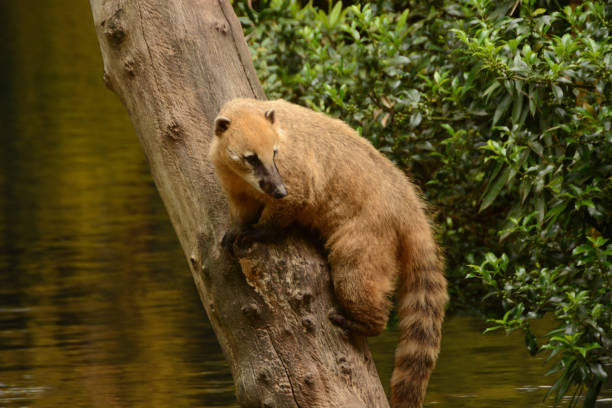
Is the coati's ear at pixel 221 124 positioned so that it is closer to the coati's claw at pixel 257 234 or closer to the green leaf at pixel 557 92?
the coati's claw at pixel 257 234

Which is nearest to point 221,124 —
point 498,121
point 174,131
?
point 174,131

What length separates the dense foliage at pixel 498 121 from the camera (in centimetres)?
502

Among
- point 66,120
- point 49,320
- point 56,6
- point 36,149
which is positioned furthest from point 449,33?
point 56,6

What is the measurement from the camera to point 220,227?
4562 millimetres

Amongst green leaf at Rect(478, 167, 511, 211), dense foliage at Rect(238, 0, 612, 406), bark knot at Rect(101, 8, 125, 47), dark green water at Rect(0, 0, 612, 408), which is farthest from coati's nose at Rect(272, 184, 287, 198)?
dark green water at Rect(0, 0, 612, 408)

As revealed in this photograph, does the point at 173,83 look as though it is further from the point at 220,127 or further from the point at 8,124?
the point at 8,124

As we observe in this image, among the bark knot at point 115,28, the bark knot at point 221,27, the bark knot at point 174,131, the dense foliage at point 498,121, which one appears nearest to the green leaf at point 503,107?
the dense foliage at point 498,121

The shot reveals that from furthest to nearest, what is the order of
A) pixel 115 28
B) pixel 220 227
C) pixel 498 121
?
pixel 498 121 < pixel 115 28 < pixel 220 227

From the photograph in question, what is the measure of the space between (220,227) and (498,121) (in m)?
2.27

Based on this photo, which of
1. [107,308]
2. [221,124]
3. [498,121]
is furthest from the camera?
[107,308]

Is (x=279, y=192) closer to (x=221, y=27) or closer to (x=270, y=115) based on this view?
(x=270, y=115)

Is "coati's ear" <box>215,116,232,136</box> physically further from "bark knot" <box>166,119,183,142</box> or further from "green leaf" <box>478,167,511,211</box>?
"green leaf" <box>478,167,511,211</box>

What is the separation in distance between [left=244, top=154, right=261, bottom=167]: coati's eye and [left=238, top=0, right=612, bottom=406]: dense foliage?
4.79 ft

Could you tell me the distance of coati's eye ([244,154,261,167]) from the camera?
418cm
